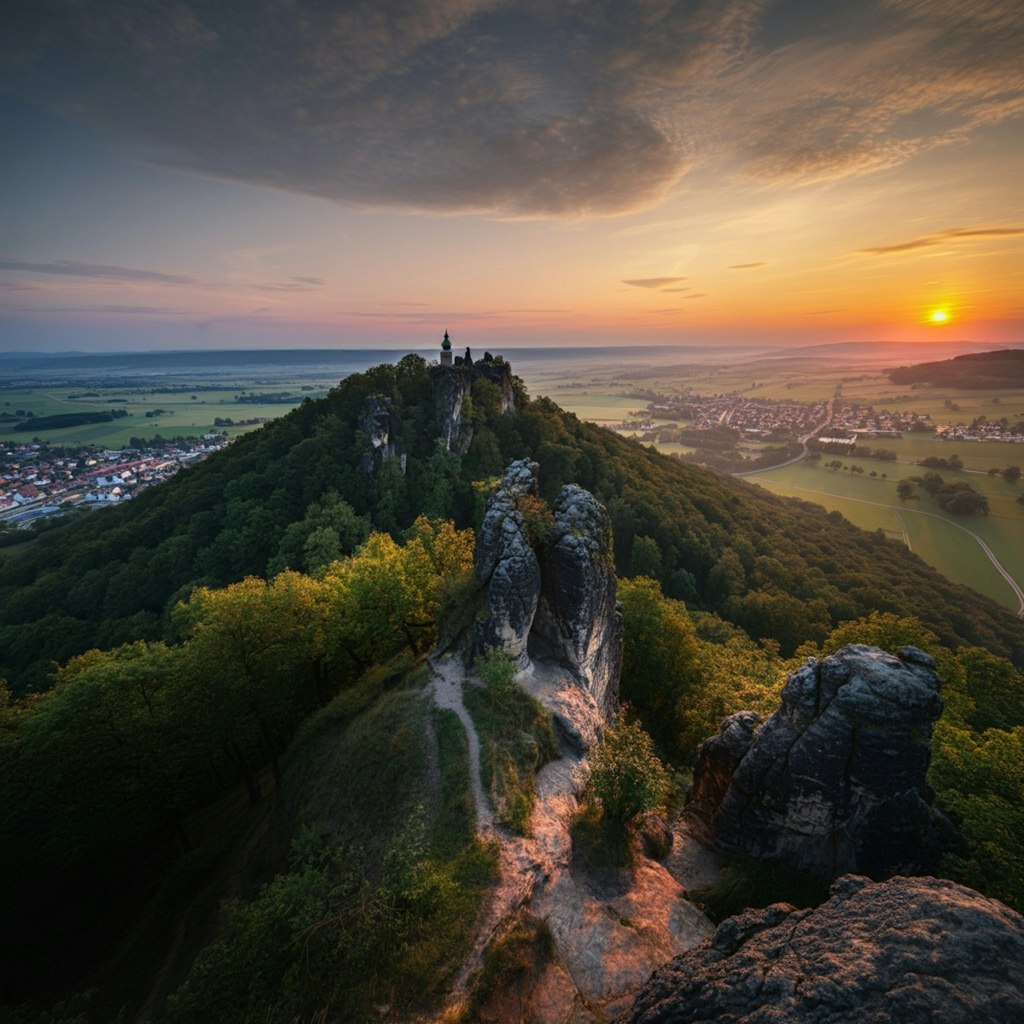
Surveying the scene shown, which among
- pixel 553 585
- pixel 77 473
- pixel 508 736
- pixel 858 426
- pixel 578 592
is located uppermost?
pixel 858 426

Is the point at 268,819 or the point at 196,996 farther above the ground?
the point at 196,996

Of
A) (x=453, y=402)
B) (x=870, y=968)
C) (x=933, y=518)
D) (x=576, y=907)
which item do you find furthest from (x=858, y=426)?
(x=870, y=968)

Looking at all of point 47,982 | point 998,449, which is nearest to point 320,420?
point 47,982

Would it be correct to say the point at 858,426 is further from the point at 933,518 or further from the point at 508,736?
the point at 508,736

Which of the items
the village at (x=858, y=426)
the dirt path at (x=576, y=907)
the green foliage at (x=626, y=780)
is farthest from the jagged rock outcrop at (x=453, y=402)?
the village at (x=858, y=426)

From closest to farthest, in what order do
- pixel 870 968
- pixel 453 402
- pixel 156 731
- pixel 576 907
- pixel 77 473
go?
1. pixel 870 968
2. pixel 576 907
3. pixel 156 731
4. pixel 453 402
5. pixel 77 473

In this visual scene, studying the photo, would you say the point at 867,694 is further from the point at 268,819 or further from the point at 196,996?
the point at 268,819
